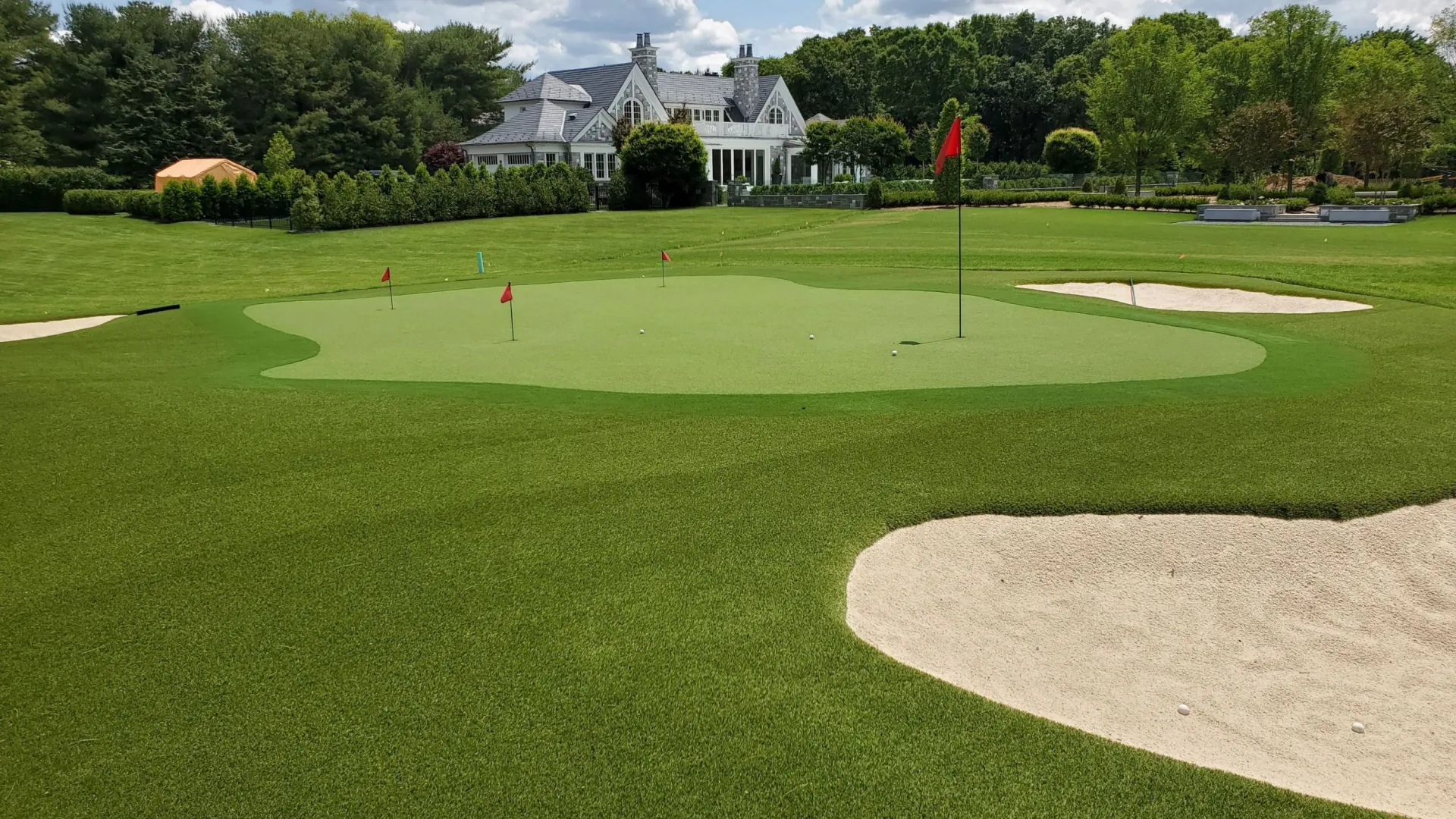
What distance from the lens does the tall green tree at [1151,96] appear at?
2122 inches

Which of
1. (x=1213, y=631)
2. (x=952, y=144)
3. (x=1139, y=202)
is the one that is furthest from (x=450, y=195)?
(x=1213, y=631)

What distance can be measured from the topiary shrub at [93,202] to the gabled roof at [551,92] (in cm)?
2307

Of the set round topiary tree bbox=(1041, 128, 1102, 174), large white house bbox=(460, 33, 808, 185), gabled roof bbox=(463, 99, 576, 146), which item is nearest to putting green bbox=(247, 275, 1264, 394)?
large white house bbox=(460, 33, 808, 185)

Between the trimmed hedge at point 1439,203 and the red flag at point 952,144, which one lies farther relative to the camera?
the trimmed hedge at point 1439,203

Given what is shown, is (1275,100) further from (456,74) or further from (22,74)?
(22,74)

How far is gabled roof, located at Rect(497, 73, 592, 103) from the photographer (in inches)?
2239

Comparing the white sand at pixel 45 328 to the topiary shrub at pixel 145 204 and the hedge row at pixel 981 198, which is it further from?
the hedge row at pixel 981 198

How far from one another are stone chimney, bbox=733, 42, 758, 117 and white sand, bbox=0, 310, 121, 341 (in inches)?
2066

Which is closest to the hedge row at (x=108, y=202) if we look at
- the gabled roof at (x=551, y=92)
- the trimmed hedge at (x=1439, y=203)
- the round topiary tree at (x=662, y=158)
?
the round topiary tree at (x=662, y=158)

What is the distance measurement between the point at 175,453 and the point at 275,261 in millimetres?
26802

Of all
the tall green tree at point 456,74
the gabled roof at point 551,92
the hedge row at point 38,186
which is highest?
the tall green tree at point 456,74

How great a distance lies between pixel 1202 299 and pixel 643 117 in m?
47.1

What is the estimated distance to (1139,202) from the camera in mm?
46781

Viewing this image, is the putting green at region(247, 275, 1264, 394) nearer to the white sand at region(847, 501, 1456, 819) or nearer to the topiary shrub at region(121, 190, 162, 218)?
the white sand at region(847, 501, 1456, 819)
